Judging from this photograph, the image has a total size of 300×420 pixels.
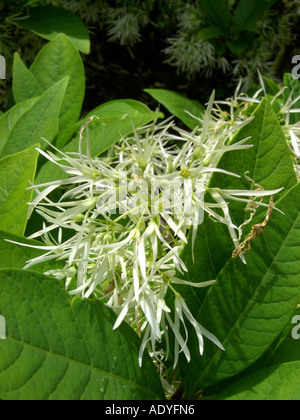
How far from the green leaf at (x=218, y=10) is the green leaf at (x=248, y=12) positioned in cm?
3

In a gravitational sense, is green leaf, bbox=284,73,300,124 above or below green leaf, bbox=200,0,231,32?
below

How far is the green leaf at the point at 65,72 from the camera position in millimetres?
1044

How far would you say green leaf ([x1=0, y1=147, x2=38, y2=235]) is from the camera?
737 mm

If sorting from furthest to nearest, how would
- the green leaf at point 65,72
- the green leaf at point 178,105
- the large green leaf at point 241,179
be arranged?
the green leaf at point 178,105, the green leaf at point 65,72, the large green leaf at point 241,179

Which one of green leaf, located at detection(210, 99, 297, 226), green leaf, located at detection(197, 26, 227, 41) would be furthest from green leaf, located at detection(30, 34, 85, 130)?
green leaf, located at detection(197, 26, 227, 41)

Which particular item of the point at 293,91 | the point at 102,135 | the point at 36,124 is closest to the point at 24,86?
the point at 36,124

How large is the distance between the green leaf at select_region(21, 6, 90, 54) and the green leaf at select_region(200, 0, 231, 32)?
1.46ft

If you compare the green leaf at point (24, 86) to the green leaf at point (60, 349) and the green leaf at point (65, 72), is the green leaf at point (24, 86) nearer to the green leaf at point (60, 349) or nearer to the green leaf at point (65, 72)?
the green leaf at point (65, 72)

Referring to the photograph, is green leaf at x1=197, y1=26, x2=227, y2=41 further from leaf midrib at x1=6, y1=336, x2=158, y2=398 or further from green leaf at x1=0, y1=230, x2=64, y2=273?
leaf midrib at x1=6, y1=336, x2=158, y2=398

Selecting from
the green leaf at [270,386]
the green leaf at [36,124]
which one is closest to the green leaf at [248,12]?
the green leaf at [36,124]

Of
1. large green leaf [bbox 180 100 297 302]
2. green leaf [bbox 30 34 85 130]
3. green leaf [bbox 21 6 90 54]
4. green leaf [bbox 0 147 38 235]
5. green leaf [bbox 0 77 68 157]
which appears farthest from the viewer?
green leaf [bbox 21 6 90 54]

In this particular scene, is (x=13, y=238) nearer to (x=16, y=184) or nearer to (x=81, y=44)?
(x=16, y=184)

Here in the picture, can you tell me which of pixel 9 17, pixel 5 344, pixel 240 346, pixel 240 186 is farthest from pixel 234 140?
pixel 9 17

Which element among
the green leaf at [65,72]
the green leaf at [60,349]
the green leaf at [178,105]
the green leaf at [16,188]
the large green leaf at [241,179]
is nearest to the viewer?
the green leaf at [60,349]
